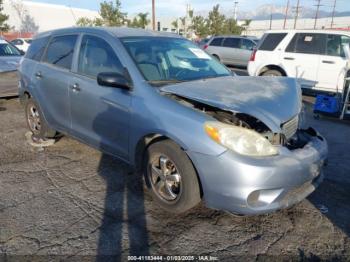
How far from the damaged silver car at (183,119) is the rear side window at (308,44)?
5765 millimetres

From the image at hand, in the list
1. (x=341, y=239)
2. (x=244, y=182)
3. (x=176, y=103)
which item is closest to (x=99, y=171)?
(x=176, y=103)

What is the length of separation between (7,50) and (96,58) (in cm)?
616

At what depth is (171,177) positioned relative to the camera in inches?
120

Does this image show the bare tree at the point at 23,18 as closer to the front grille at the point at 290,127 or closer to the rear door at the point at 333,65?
the rear door at the point at 333,65

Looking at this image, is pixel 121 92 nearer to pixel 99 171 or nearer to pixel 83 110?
pixel 83 110

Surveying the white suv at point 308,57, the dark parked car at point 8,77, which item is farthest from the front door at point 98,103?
the white suv at point 308,57

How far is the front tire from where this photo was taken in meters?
2.85

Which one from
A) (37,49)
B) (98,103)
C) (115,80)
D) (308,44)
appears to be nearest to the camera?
(115,80)

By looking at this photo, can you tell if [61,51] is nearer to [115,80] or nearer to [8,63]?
[115,80]

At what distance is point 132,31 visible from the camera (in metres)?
4.07

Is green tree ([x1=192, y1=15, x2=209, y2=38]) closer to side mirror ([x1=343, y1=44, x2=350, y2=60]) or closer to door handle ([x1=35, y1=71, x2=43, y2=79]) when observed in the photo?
side mirror ([x1=343, y1=44, x2=350, y2=60])

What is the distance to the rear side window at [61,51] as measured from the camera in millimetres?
4188

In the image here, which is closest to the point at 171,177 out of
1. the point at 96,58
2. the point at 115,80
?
the point at 115,80

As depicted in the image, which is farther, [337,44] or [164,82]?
[337,44]
